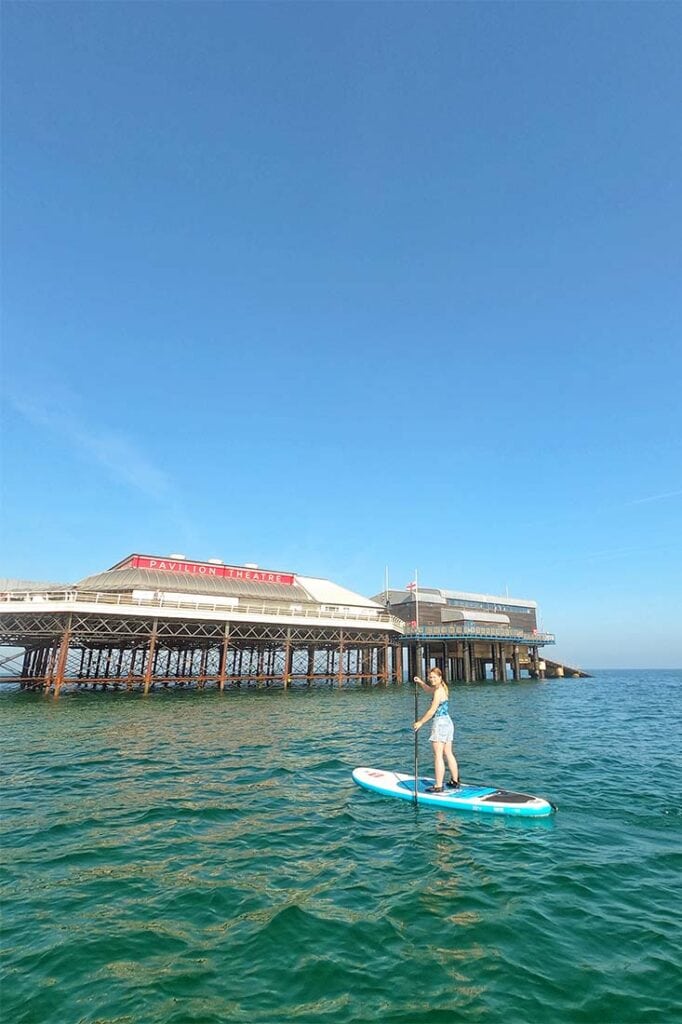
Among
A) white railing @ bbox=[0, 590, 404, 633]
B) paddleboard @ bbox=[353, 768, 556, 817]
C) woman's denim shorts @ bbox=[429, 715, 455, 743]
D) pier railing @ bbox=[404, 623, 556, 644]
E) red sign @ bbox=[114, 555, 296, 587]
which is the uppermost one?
red sign @ bbox=[114, 555, 296, 587]

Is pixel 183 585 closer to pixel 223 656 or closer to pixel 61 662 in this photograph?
pixel 223 656

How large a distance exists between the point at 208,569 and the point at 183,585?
4.09 metres

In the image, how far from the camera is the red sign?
4622 centimetres

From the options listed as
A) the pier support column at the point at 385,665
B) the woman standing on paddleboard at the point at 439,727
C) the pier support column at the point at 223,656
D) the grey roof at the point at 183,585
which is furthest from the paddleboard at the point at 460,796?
the pier support column at the point at 385,665

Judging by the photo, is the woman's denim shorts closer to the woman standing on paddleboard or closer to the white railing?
the woman standing on paddleboard

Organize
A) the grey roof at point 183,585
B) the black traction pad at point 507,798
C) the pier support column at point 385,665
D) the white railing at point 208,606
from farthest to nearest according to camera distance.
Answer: the pier support column at point 385,665 < the grey roof at point 183,585 < the white railing at point 208,606 < the black traction pad at point 507,798

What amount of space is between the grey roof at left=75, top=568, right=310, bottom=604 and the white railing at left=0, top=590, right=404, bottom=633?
1.19m

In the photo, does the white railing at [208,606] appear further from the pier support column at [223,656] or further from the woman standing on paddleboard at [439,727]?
the woman standing on paddleboard at [439,727]

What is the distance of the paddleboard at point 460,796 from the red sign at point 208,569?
122 ft

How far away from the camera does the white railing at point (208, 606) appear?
34312 mm

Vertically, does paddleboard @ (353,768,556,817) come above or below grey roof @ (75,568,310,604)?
below

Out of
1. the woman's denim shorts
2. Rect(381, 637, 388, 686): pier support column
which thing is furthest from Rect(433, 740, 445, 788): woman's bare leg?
Rect(381, 637, 388, 686): pier support column

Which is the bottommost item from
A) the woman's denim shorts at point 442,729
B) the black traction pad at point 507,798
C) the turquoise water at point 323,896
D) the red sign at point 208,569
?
the turquoise water at point 323,896

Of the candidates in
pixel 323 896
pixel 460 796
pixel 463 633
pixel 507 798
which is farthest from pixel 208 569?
pixel 323 896
